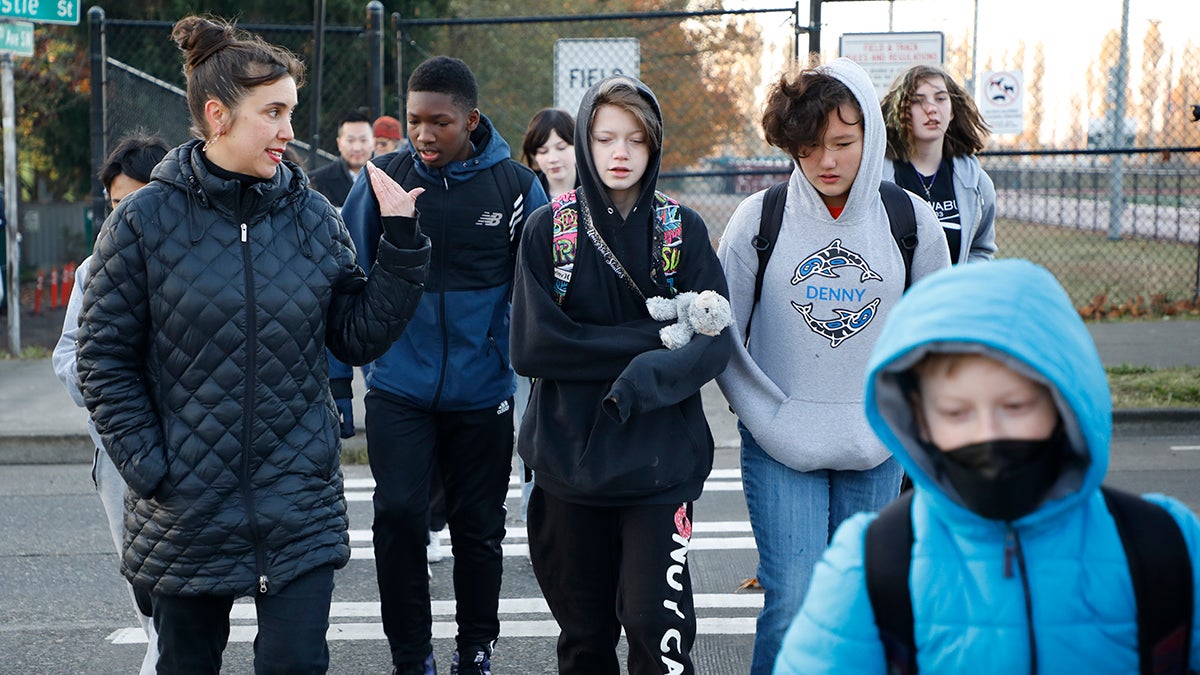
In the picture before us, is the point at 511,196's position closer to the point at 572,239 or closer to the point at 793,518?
the point at 572,239

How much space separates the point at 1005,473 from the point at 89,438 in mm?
7672

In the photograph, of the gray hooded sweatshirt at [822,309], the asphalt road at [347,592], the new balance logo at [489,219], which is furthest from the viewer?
the asphalt road at [347,592]

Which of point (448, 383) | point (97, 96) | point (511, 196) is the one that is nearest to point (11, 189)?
point (97, 96)

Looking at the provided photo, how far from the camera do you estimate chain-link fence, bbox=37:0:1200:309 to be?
36.2 feet

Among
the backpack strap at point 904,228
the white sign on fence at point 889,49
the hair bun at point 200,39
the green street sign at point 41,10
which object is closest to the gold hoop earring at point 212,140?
the hair bun at point 200,39

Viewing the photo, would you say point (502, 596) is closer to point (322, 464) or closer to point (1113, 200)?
point (322, 464)

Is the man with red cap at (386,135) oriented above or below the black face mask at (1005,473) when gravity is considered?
above

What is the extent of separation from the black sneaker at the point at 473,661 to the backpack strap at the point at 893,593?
2.65 m

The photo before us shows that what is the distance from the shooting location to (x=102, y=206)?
10820 millimetres

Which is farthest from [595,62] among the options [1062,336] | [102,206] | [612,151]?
[1062,336]

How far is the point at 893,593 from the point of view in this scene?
201cm

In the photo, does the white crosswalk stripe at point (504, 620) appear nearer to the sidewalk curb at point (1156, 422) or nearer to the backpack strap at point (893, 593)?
the backpack strap at point (893, 593)

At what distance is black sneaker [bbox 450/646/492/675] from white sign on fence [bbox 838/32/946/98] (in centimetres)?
629

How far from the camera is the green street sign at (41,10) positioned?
10406 millimetres
